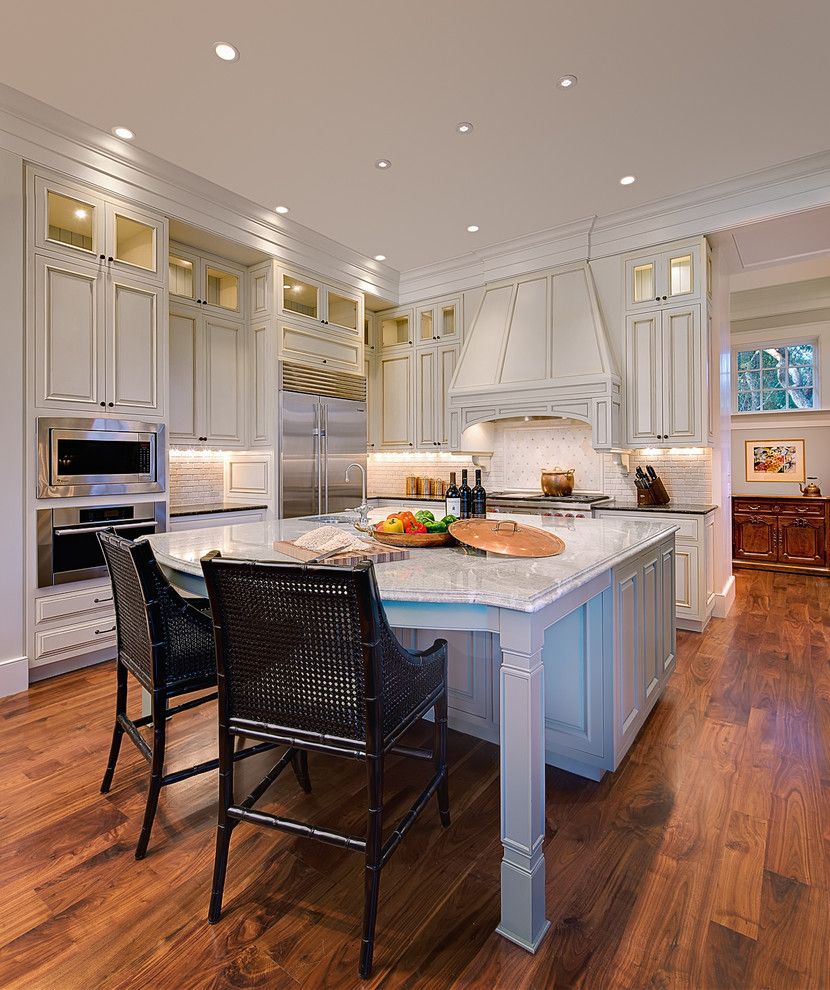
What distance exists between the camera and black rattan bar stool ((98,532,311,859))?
5.52 feet

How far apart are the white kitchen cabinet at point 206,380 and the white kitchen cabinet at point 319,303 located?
51 centimetres

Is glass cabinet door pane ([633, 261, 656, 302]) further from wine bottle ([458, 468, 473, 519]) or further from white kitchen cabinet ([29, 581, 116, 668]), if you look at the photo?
white kitchen cabinet ([29, 581, 116, 668])

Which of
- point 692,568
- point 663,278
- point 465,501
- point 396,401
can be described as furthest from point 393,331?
point 465,501

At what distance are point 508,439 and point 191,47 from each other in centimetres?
407

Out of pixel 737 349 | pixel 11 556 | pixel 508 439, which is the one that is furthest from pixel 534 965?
pixel 737 349

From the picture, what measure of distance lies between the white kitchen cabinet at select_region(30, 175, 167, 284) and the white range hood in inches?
114

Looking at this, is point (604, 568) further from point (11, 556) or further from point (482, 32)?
point (11, 556)

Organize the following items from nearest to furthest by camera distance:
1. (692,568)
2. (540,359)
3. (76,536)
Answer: (76,536), (692,568), (540,359)

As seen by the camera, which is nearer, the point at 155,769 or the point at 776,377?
the point at 155,769

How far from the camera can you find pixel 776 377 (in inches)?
274

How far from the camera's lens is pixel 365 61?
2719 millimetres

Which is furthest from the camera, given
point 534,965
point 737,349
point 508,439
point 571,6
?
point 737,349

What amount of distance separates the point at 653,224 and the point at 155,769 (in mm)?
5006

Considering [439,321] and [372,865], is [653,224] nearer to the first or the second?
[439,321]
